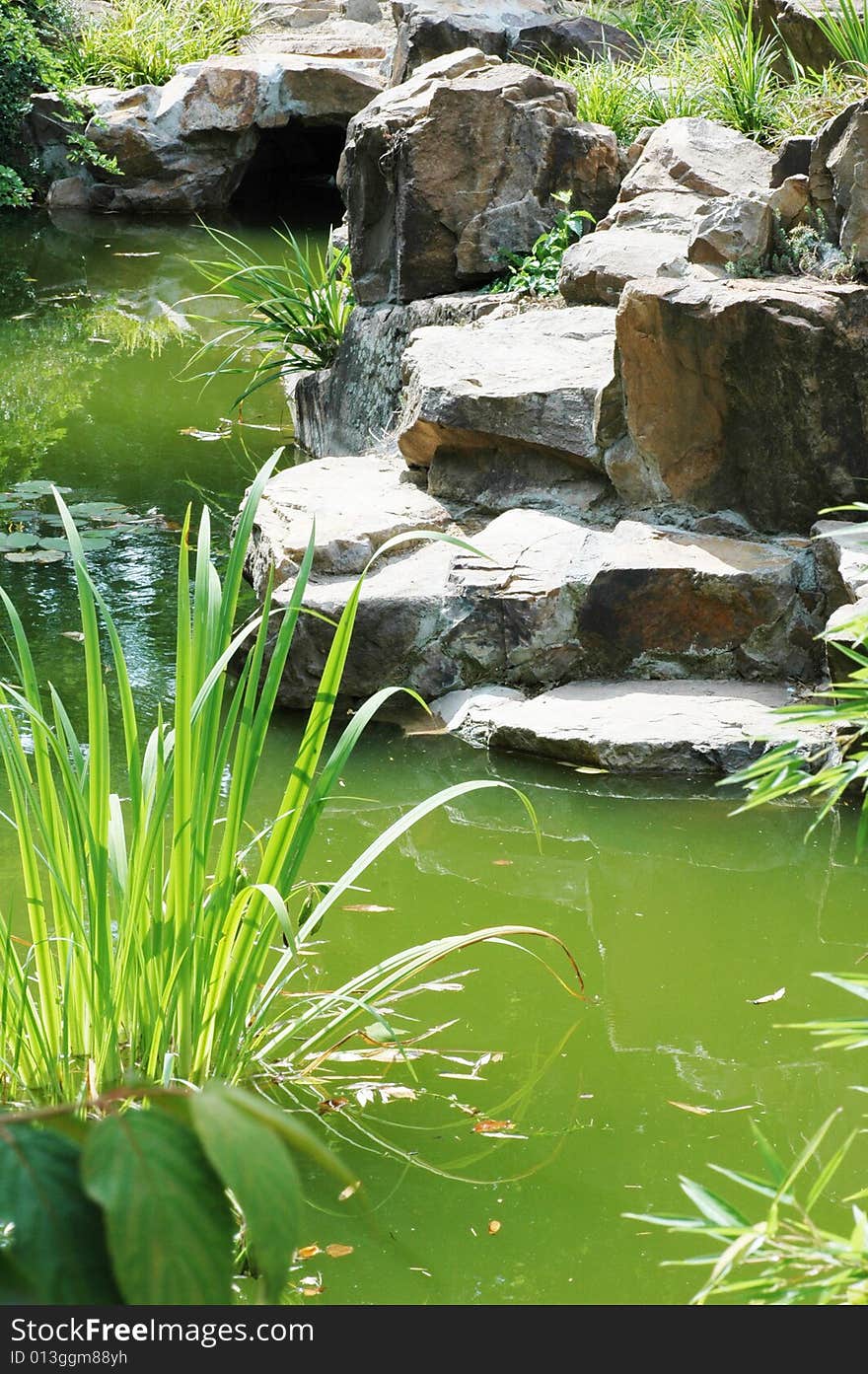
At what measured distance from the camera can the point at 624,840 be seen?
3455 millimetres

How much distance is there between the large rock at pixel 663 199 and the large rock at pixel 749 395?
659 mm

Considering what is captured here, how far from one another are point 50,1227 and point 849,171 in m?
4.40

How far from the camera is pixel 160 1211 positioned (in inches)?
18.4

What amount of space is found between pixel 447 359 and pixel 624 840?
7.15 feet

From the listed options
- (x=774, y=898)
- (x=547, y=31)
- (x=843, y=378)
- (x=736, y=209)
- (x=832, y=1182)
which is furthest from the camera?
(x=547, y=31)

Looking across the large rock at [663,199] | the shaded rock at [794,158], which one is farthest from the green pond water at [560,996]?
the shaded rock at [794,158]

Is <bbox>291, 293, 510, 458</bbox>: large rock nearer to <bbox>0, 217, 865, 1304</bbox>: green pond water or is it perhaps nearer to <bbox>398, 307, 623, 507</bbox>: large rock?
<bbox>398, 307, 623, 507</bbox>: large rock

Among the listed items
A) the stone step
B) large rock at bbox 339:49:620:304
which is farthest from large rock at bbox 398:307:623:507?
large rock at bbox 339:49:620:304

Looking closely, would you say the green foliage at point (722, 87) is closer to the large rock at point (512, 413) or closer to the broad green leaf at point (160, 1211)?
the large rock at point (512, 413)

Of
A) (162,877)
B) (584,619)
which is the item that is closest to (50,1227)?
(162,877)

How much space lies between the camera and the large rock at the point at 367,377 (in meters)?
5.70

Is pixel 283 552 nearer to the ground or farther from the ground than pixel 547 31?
nearer to the ground
